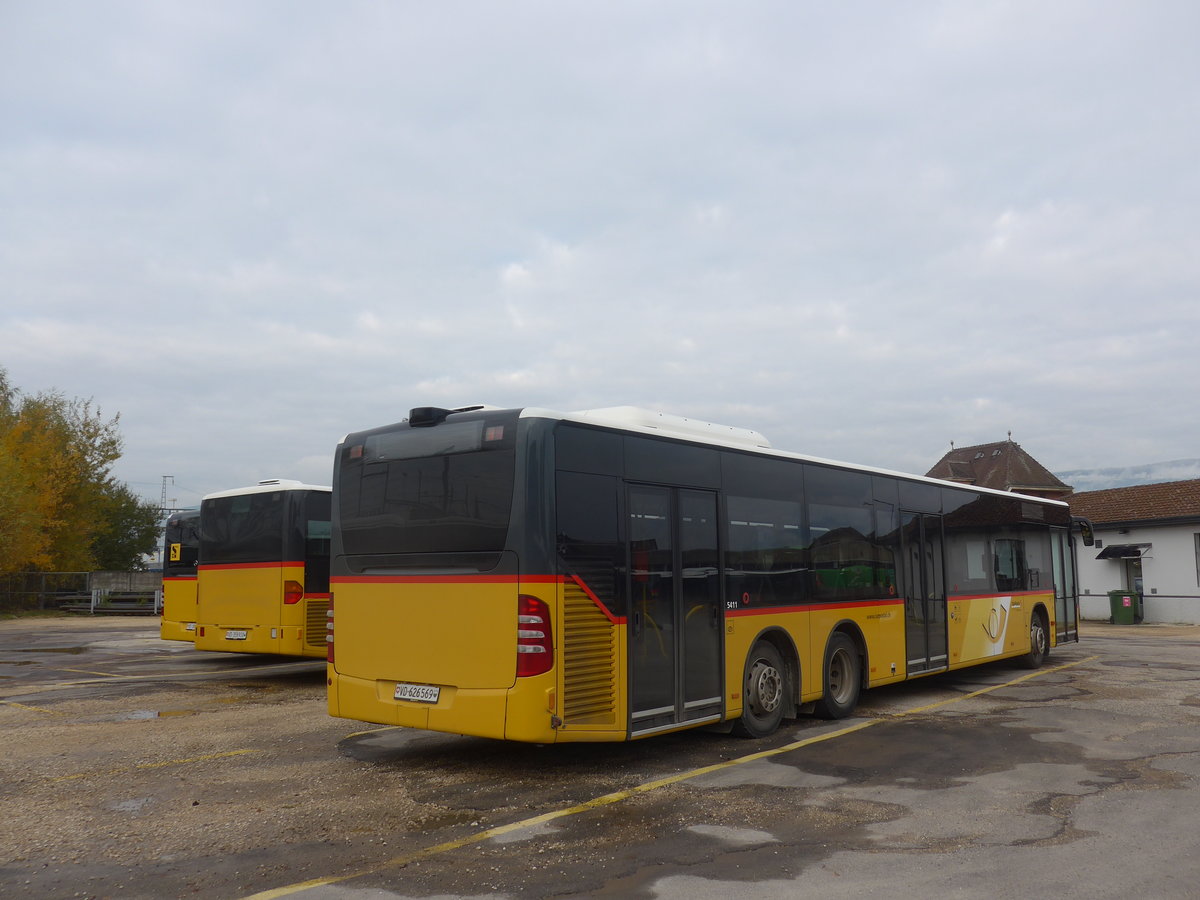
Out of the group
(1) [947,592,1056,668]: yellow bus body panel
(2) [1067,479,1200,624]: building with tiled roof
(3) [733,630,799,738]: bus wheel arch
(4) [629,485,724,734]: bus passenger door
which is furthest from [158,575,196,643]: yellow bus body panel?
(2) [1067,479,1200,624]: building with tiled roof

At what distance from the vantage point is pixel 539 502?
283 inches

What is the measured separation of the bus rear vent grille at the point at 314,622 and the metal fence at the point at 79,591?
26145 mm

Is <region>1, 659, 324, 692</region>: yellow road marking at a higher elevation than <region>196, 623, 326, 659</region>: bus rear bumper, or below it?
below

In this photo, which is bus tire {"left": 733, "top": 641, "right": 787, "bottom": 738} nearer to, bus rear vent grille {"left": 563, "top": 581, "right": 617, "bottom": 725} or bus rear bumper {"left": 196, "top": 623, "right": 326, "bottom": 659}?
bus rear vent grille {"left": 563, "top": 581, "right": 617, "bottom": 725}

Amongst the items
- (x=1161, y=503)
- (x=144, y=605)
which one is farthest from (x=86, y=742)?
(x=1161, y=503)

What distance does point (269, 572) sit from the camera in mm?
14156

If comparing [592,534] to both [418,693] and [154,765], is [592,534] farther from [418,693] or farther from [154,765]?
[154,765]

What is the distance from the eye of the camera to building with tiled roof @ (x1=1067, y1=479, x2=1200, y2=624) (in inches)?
1291

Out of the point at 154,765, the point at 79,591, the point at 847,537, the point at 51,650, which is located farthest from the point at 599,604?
the point at 79,591

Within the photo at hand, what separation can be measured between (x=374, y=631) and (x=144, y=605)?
32990 millimetres

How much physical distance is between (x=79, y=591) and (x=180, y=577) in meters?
23.5

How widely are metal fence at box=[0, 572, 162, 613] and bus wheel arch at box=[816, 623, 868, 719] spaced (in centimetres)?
3269

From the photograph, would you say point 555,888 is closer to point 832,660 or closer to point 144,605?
point 832,660

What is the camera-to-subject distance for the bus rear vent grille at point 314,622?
45.8 feet
